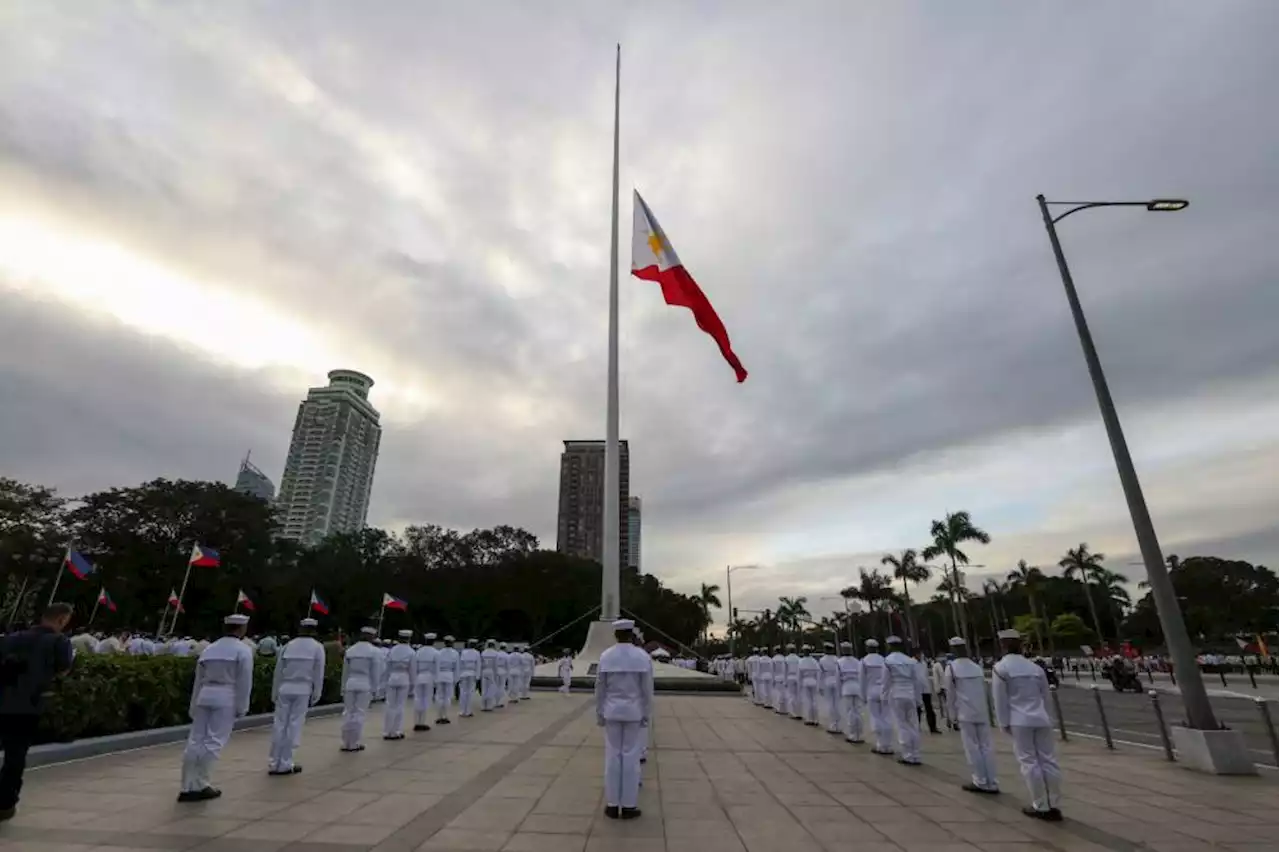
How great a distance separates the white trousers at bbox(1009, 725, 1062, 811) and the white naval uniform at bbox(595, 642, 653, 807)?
401 cm

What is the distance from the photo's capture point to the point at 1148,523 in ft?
33.2

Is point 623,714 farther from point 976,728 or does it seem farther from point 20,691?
point 20,691

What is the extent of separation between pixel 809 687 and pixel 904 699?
573 cm

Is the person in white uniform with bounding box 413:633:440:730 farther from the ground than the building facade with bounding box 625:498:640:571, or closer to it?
closer to it

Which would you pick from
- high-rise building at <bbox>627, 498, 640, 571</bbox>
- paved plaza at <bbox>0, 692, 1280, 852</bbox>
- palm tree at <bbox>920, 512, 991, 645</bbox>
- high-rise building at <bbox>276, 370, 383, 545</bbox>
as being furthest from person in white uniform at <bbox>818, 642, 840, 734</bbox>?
high-rise building at <bbox>627, 498, 640, 571</bbox>

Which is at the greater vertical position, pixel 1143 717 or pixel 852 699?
pixel 852 699

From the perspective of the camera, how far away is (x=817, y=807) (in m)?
6.88

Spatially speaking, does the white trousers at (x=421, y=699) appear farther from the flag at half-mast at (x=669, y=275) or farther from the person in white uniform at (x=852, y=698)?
the flag at half-mast at (x=669, y=275)

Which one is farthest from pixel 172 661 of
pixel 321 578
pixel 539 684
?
pixel 321 578

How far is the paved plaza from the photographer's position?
538 centimetres

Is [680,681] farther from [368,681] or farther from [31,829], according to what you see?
[31,829]

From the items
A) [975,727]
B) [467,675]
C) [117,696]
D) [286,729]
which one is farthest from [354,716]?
[975,727]

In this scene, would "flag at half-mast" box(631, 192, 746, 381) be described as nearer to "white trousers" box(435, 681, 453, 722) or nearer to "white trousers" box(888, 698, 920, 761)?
"white trousers" box(888, 698, 920, 761)

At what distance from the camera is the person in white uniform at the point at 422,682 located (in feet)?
41.5
